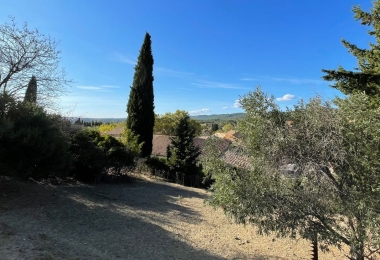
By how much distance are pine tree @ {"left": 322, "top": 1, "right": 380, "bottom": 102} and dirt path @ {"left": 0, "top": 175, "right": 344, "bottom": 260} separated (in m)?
5.88

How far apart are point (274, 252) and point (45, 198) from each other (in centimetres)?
600

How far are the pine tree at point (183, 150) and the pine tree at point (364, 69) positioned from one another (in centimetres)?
845

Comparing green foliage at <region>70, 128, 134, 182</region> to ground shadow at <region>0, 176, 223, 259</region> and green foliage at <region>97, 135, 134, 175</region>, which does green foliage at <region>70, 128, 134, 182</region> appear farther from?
ground shadow at <region>0, 176, 223, 259</region>

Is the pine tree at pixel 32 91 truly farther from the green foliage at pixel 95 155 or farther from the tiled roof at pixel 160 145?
the tiled roof at pixel 160 145

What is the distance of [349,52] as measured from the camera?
957 centimetres

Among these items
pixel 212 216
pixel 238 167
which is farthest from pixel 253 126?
pixel 212 216

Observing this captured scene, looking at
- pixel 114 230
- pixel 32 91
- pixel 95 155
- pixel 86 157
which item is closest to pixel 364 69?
pixel 114 230

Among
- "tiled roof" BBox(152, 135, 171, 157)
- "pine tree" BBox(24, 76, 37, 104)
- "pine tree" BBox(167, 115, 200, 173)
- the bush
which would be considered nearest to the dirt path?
the bush

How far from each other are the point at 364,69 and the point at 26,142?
10.6m

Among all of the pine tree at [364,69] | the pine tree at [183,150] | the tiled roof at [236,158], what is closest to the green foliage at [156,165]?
the pine tree at [183,150]

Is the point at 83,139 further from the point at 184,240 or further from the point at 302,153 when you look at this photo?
the point at 302,153

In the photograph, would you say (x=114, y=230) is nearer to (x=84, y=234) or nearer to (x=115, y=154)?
(x=84, y=234)

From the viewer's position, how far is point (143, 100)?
55.8ft

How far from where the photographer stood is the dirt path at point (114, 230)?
4164mm
